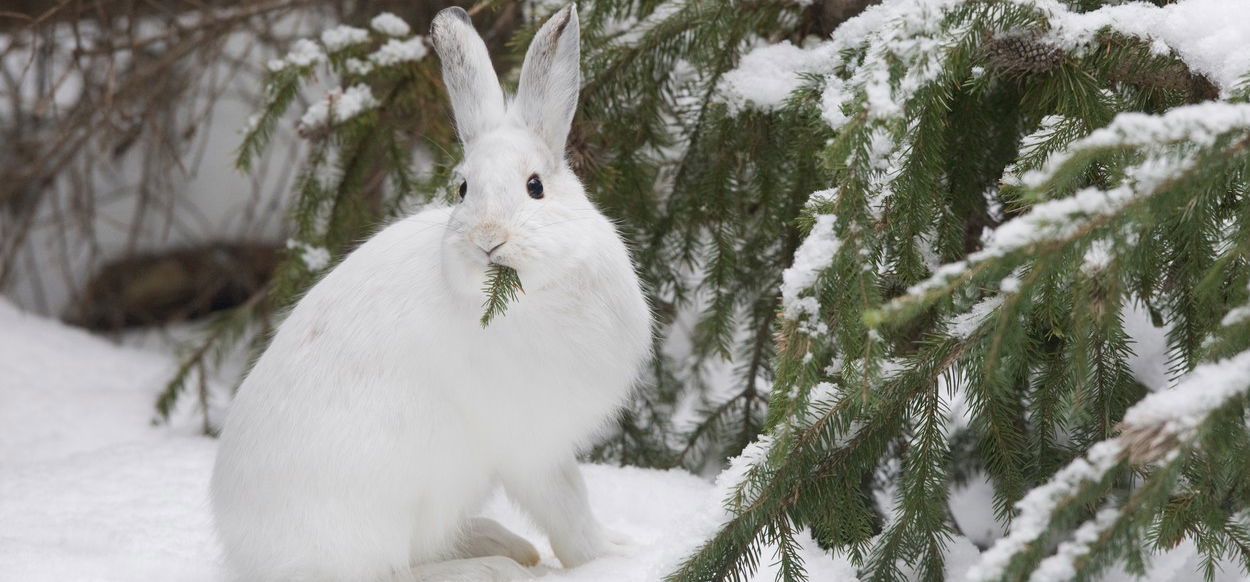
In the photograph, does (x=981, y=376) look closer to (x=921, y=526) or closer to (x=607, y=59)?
(x=921, y=526)

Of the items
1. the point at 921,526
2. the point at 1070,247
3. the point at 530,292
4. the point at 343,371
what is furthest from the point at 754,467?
the point at 343,371

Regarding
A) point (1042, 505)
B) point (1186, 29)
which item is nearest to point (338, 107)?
point (1186, 29)

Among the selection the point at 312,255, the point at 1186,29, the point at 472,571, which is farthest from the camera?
the point at 312,255

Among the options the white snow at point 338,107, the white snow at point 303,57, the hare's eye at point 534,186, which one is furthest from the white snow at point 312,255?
the hare's eye at point 534,186

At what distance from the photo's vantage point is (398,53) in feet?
9.77

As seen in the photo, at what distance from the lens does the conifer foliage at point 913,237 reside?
139 centimetres

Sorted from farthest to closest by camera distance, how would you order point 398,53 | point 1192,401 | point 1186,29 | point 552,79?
point 398,53 < point 552,79 < point 1186,29 < point 1192,401

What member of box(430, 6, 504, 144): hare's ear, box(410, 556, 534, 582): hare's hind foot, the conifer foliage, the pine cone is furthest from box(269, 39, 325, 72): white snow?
the pine cone

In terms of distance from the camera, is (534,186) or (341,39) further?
(341,39)

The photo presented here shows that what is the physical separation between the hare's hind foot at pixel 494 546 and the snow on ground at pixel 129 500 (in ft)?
0.21

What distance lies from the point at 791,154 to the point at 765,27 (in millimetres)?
486

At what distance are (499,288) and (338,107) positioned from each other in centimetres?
147

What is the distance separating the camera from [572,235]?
1.99m

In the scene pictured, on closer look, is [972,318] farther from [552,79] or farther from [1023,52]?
[552,79]
